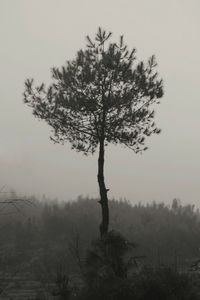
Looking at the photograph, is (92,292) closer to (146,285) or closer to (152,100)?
(146,285)

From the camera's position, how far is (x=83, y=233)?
44.1 m

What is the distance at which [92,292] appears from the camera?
12531mm

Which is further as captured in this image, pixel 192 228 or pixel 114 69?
pixel 192 228

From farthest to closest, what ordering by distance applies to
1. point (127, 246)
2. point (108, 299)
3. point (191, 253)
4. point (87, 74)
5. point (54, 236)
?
1. point (54, 236)
2. point (191, 253)
3. point (87, 74)
4. point (127, 246)
5. point (108, 299)

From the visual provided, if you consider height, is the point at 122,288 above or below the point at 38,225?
below

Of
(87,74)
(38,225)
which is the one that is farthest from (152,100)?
(38,225)

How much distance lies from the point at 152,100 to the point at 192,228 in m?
33.0

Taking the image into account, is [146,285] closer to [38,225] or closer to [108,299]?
[108,299]

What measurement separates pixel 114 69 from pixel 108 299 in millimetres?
9045

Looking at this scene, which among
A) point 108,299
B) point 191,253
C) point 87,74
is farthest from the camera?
point 191,253

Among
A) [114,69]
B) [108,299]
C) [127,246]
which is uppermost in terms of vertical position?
[114,69]

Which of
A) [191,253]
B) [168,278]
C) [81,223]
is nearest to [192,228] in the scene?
[191,253]

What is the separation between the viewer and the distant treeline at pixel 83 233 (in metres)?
39.4

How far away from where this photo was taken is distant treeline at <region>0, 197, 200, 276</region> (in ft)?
129
